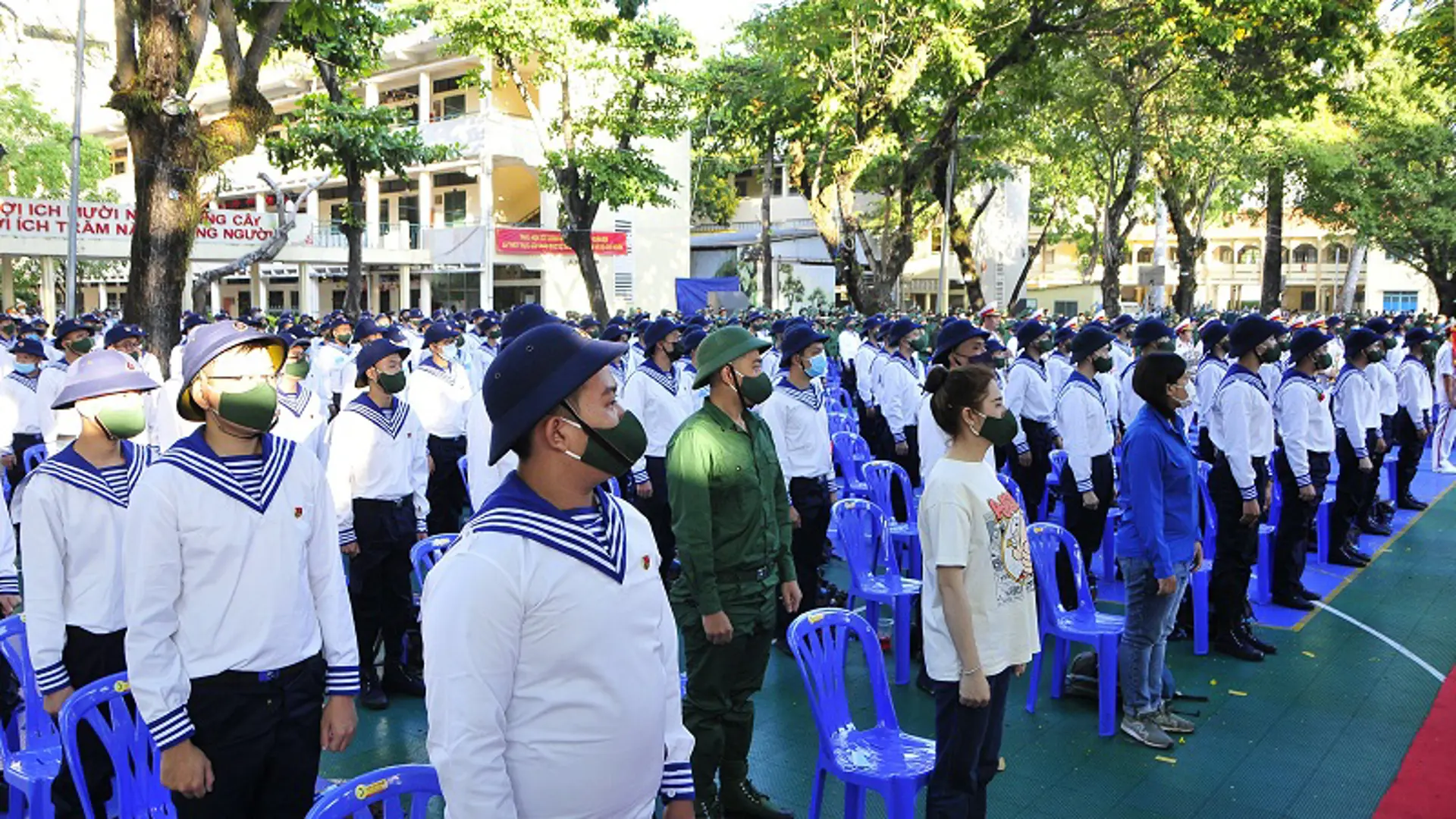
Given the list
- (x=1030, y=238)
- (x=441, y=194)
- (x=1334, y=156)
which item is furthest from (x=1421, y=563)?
(x=1030, y=238)

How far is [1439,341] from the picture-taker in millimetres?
17844

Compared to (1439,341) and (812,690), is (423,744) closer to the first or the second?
(812,690)

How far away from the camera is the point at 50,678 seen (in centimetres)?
334

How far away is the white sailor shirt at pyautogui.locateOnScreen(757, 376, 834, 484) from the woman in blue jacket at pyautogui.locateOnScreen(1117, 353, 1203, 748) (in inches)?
70.5

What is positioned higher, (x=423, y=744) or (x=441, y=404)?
(x=441, y=404)

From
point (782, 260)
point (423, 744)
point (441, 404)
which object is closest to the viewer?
point (423, 744)

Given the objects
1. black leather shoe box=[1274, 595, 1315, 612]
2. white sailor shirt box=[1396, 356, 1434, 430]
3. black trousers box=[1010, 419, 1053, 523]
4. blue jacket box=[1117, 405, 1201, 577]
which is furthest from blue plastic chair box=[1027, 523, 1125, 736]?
white sailor shirt box=[1396, 356, 1434, 430]

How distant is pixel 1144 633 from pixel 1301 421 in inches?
106

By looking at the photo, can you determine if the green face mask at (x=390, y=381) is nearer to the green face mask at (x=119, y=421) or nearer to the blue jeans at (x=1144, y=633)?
the green face mask at (x=119, y=421)

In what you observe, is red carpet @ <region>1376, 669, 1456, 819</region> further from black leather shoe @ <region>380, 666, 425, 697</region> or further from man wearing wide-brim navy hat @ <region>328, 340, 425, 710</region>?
man wearing wide-brim navy hat @ <region>328, 340, 425, 710</region>

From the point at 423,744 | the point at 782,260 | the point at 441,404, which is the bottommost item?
the point at 423,744

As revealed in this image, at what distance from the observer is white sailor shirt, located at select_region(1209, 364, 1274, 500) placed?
608 cm

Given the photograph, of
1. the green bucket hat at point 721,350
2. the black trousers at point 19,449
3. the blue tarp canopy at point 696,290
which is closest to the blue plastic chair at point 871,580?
the green bucket hat at point 721,350

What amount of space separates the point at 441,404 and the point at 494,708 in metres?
6.64
